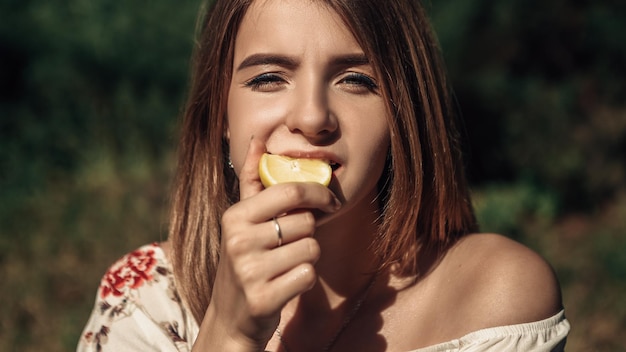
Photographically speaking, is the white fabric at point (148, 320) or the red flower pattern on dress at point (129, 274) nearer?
the white fabric at point (148, 320)

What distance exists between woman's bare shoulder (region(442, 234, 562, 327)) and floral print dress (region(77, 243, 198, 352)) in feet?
2.72

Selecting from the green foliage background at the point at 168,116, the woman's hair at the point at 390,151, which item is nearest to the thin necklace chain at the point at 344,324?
the woman's hair at the point at 390,151

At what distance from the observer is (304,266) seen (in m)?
1.67

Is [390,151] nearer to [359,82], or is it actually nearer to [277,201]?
[359,82]

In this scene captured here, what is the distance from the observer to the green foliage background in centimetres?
524

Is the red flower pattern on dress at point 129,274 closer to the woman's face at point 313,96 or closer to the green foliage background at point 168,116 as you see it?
the woman's face at point 313,96

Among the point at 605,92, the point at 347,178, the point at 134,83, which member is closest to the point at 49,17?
the point at 134,83

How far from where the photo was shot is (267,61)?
2012 millimetres

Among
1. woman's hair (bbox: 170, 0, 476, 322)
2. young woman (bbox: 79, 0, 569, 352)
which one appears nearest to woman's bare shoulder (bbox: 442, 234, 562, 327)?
young woman (bbox: 79, 0, 569, 352)

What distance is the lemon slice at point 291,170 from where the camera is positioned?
72.0 inches

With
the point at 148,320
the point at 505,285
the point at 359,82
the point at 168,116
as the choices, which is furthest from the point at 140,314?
the point at 168,116

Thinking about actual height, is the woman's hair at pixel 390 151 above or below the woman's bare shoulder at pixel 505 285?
above

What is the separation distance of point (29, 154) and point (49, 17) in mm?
1171

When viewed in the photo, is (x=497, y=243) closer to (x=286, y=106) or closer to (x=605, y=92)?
Result: (x=286, y=106)
